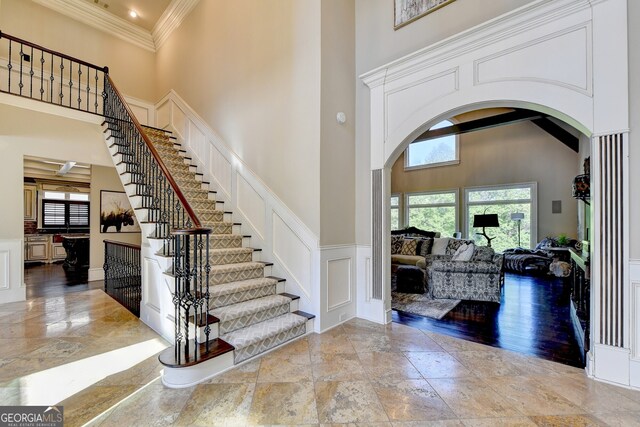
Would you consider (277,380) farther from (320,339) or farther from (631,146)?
(631,146)

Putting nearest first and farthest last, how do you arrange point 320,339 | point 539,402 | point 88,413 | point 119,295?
point 88,413 < point 539,402 < point 320,339 < point 119,295

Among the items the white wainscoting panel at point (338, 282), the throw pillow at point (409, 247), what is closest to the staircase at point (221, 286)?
the white wainscoting panel at point (338, 282)

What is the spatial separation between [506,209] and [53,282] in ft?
37.9

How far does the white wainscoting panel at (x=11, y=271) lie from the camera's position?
430 cm

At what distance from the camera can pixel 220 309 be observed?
2908mm

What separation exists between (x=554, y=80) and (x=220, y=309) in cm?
382

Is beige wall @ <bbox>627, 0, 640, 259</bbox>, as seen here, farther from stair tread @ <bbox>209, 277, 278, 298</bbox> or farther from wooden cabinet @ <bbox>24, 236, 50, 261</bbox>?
wooden cabinet @ <bbox>24, 236, 50, 261</bbox>

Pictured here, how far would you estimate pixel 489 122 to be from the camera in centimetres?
736

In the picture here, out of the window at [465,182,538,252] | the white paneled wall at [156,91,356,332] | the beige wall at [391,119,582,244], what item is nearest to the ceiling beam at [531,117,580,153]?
the beige wall at [391,119,582,244]

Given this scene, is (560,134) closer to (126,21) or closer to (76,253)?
(126,21)

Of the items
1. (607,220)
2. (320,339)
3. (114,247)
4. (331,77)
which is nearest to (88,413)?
(320,339)

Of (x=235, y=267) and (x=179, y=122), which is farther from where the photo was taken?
(x=179, y=122)

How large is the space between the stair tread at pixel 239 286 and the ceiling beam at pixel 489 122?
5021mm

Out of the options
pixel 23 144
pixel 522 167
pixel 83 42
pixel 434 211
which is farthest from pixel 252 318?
pixel 522 167
